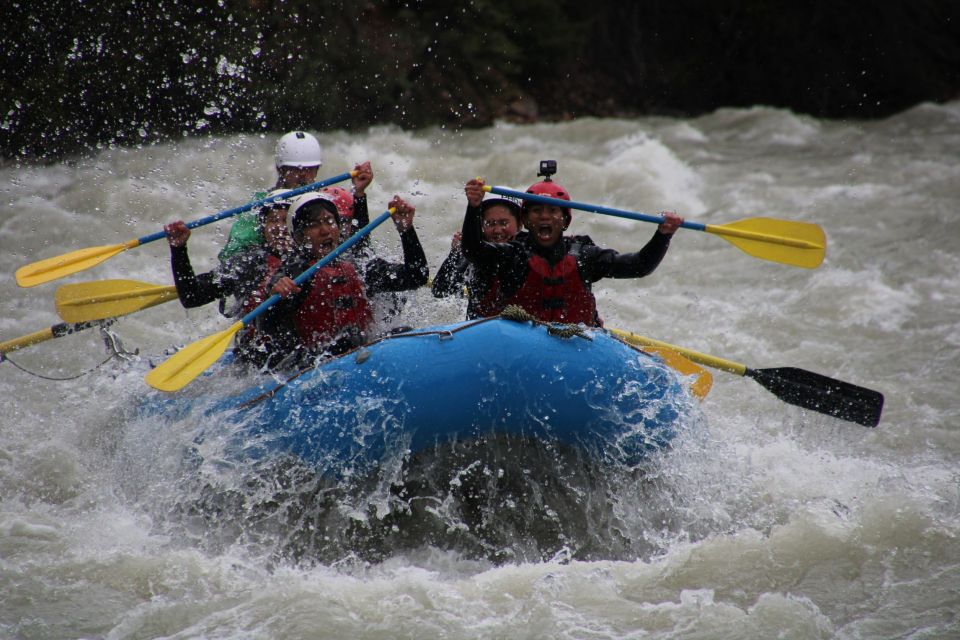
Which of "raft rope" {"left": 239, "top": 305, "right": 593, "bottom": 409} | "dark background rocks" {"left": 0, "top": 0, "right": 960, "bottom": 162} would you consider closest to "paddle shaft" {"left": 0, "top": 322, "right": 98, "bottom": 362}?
"raft rope" {"left": 239, "top": 305, "right": 593, "bottom": 409}

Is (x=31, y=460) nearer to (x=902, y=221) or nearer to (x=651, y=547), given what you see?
(x=651, y=547)

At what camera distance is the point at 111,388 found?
5074 millimetres

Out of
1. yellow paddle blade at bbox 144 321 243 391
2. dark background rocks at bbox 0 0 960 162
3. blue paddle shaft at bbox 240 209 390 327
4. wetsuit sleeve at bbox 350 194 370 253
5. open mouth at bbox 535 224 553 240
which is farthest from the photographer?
dark background rocks at bbox 0 0 960 162

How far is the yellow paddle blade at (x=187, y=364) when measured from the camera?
13.6ft

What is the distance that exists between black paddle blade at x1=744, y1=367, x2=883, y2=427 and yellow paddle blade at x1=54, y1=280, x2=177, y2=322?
9.82ft

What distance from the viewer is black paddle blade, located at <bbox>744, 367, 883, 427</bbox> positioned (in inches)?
184

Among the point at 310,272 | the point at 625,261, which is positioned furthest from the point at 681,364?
the point at 310,272

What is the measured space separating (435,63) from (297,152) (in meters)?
7.32

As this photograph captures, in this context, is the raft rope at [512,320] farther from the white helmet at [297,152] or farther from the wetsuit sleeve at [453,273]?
the white helmet at [297,152]

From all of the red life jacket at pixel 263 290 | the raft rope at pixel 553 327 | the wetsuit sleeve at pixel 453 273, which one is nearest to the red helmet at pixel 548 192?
the wetsuit sleeve at pixel 453 273

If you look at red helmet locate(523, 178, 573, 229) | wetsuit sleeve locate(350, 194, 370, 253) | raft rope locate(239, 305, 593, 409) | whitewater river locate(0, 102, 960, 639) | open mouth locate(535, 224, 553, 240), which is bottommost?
whitewater river locate(0, 102, 960, 639)

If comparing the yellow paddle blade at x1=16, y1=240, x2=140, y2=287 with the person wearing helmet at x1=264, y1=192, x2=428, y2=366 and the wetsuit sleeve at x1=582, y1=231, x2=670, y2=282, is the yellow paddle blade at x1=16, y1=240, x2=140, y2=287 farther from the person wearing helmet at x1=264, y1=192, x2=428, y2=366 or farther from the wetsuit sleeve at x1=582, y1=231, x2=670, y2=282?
the wetsuit sleeve at x1=582, y1=231, x2=670, y2=282

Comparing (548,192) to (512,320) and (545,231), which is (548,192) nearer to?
(545,231)

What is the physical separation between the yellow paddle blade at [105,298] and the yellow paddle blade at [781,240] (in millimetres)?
2830
